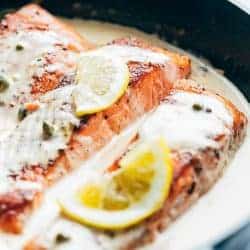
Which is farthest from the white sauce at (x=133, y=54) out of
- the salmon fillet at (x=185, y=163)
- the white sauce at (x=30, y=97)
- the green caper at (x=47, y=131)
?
the green caper at (x=47, y=131)

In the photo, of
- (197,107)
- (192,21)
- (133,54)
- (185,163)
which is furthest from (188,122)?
(192,21)

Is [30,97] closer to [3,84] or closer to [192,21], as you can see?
[3,84]

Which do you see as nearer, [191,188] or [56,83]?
[191,188]

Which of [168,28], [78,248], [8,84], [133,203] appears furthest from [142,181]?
[168,28]

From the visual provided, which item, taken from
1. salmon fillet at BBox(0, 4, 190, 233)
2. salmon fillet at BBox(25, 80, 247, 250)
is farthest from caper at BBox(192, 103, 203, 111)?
salmon fillet at BBox(0, 4, 190, 233)

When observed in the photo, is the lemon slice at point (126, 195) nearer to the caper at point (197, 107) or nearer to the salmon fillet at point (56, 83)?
the salmon fillet at point (56, 83)

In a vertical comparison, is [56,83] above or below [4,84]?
above

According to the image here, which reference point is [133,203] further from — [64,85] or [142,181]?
[64,85]
